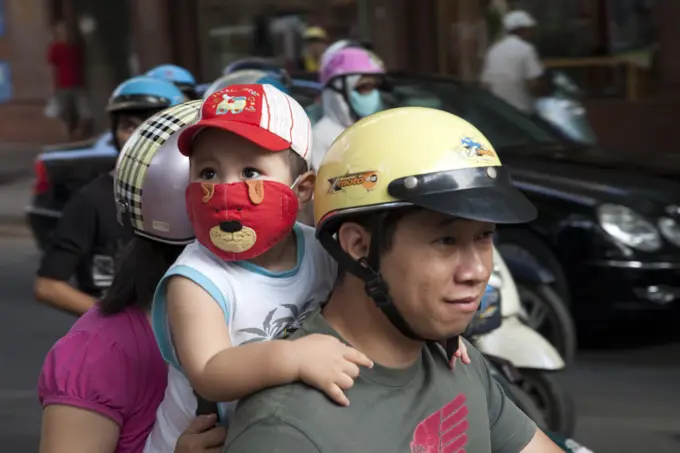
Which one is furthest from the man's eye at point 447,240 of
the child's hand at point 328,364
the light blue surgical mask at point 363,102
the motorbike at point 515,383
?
A: the light blue surgical mask at point 363,102

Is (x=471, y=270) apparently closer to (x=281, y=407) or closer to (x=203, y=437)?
(x=281, y=407)

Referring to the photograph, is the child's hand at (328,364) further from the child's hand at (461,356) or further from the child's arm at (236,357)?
the child's hand at (461,356)

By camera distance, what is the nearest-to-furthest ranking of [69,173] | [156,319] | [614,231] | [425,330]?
1. [425,330]
2. [156,319]
3. [614,231]
4. [69,173]

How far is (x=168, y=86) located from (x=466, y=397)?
264 cm

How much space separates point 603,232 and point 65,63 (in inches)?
548

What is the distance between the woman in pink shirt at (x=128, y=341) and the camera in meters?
2.67

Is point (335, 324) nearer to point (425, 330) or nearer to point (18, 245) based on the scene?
point (425, 330)

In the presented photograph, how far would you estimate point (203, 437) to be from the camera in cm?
235

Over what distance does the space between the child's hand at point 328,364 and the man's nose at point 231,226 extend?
1.15ft

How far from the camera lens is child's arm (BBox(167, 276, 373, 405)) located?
2.11 m

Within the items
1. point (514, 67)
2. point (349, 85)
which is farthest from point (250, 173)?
point (514, 67)

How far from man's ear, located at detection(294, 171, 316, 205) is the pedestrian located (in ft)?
59.7

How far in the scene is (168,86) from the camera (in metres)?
4.70

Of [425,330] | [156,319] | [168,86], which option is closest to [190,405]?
[156,319]
